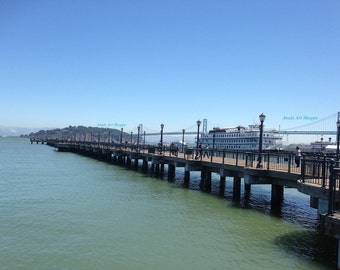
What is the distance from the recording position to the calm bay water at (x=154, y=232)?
1172 cm

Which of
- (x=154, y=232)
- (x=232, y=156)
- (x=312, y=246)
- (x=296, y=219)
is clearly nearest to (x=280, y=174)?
(x=296, y=219)

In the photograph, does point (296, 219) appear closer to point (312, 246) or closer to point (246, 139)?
point (312, 246)

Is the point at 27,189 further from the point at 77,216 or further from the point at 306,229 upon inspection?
the point at 306,229

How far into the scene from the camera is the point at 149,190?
27656 millimetres

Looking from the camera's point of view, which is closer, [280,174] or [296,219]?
[296,219]

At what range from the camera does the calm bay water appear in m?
11.7

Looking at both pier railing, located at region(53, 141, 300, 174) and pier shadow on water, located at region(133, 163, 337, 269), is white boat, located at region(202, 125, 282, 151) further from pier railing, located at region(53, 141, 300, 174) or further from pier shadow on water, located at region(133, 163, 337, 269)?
pier shadow on water, located at region(133, 163, 337, 269)

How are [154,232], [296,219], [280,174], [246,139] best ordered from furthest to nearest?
[246,139]
[280,174]
[296,219]
[154,232]

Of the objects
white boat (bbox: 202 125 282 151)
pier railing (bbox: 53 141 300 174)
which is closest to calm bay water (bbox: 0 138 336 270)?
pier railing (bbox: 53 141 300 174)

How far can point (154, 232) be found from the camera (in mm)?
15109

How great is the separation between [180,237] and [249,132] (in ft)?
239

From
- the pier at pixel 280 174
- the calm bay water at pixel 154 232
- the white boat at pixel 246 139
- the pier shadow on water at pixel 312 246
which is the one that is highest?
the white boat at pixel 246 139

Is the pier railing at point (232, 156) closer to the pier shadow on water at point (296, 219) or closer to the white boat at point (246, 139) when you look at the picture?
the pier shadow on water at point (296, 219)

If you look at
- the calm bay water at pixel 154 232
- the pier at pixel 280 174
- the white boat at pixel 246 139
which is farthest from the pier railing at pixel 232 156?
the white boat at pixel 246 139
